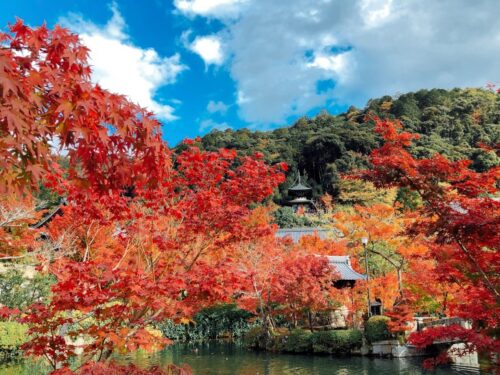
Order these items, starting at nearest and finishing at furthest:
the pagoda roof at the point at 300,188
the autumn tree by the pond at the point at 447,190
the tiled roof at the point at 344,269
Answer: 1. the autumn tree by the pond at the point at 447,190
2. the tiled roof at the point at 344,269
3. the pagoda roof at the point at 300,188

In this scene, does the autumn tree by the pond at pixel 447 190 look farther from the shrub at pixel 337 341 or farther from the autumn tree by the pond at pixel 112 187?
the shrub at pixel 337 341

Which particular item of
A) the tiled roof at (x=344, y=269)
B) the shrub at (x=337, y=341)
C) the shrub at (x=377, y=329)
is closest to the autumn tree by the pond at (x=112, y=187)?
the shrub at (x=377, y=329)

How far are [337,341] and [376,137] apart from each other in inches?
1283

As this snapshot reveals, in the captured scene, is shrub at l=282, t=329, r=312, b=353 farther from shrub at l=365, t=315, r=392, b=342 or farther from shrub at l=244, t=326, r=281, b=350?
shrub at l=365, t=315, r=392, b=342

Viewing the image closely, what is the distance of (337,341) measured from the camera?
50.3 ft

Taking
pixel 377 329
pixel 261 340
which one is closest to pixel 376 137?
pixel 261 340

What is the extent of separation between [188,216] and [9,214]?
618 cm

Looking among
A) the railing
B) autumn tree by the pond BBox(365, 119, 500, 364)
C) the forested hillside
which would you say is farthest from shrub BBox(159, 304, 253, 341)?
the forested hillside

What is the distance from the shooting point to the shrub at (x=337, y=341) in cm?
1506

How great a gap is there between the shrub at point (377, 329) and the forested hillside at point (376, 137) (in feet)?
77.1

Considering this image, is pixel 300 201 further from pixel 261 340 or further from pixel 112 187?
pixel 112 187

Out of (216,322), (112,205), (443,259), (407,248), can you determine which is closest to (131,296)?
(112,205)

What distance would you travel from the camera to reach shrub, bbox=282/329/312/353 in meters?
16.1

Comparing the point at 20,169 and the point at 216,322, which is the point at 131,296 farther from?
the point at 216,322
